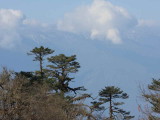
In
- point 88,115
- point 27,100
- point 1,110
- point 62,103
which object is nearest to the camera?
point 1,110

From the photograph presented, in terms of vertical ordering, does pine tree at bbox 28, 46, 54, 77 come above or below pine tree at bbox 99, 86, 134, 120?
above

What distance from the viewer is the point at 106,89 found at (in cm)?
4703

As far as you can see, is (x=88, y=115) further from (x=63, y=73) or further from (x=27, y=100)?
(x=63, y=73)

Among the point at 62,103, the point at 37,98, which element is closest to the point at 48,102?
the point at 37,98

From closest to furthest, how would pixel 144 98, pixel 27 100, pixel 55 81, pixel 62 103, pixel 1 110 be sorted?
pixel 144 98, pixel 1 110, pixel 27 100, pixel 62 103, pixel 55 81

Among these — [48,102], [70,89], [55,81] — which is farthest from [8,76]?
[70,89]

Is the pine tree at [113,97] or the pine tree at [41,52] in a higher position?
the pine tree at [41,52]

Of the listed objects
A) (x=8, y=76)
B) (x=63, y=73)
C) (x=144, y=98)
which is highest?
(x=63, y=73)

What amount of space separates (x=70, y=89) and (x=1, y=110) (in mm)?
24434

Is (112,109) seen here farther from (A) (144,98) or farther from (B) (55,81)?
(A) (144,98)

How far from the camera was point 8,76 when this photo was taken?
93.2 feet

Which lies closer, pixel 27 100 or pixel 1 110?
pixel 1 110

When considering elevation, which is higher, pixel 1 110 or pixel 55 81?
pixel 55 81

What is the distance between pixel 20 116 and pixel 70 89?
23.7 m
